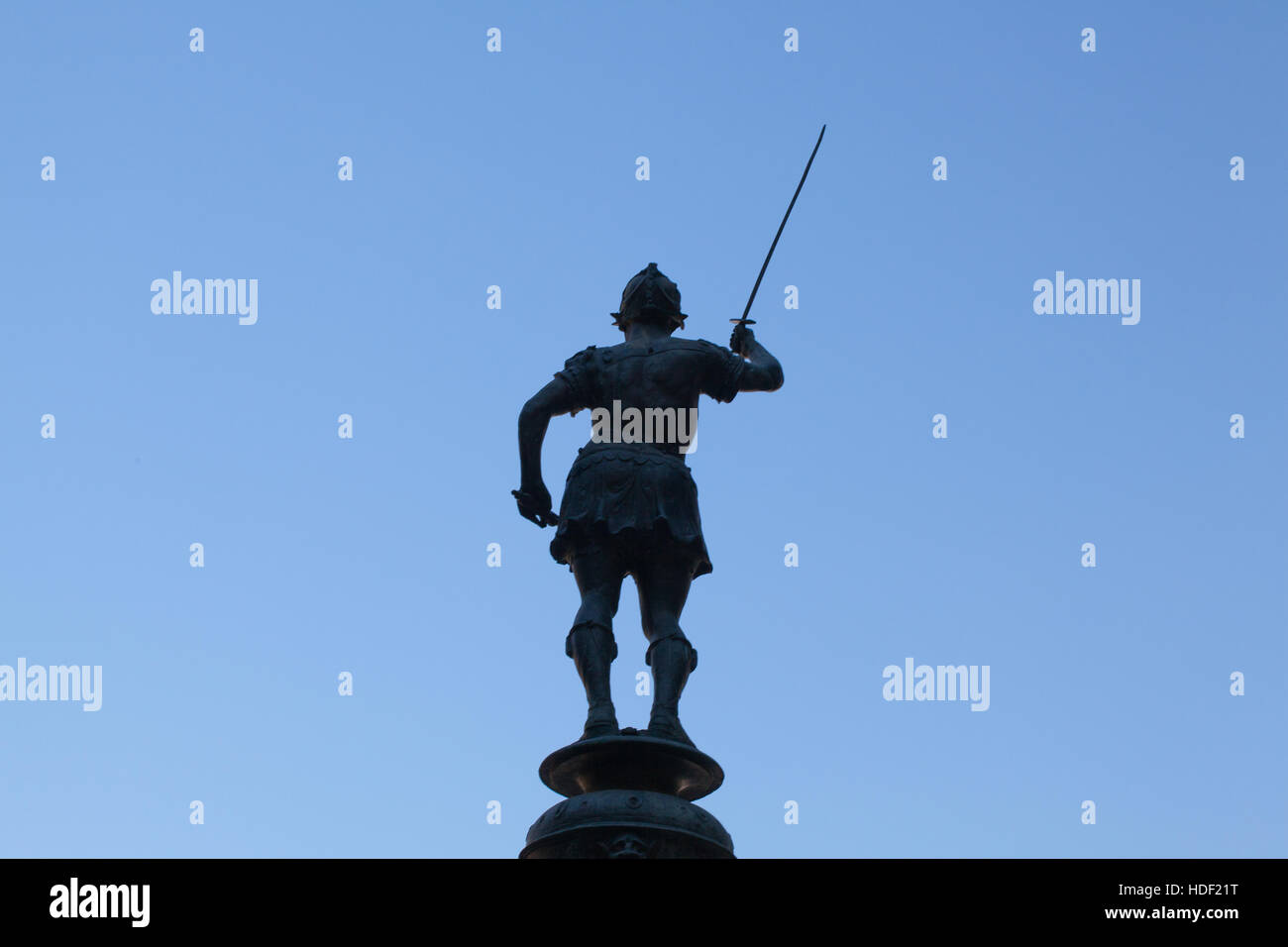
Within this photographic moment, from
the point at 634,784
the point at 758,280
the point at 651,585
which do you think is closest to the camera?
the point at 634,784

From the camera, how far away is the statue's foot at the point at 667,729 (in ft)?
45.2

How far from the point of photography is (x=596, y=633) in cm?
1432

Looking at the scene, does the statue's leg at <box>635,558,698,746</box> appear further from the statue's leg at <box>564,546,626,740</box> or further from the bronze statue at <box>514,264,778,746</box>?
the statue's leg at <box>564,546,626,740</box>

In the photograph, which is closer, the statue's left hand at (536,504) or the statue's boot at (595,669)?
the statue's boot at (595,669)

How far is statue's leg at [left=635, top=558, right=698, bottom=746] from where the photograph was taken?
13922mm

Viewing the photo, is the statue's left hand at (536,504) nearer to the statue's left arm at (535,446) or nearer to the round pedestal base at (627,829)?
the statue's left arm at (535,446)

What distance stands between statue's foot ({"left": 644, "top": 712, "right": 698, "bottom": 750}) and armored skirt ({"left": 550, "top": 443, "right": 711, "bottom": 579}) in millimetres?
1358

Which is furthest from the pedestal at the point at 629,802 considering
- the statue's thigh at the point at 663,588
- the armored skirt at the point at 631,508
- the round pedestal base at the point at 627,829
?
the armored skirt at the point at 631,508

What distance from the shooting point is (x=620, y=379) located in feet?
50.0

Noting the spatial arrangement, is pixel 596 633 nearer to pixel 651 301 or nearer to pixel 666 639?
pixel 666 639
